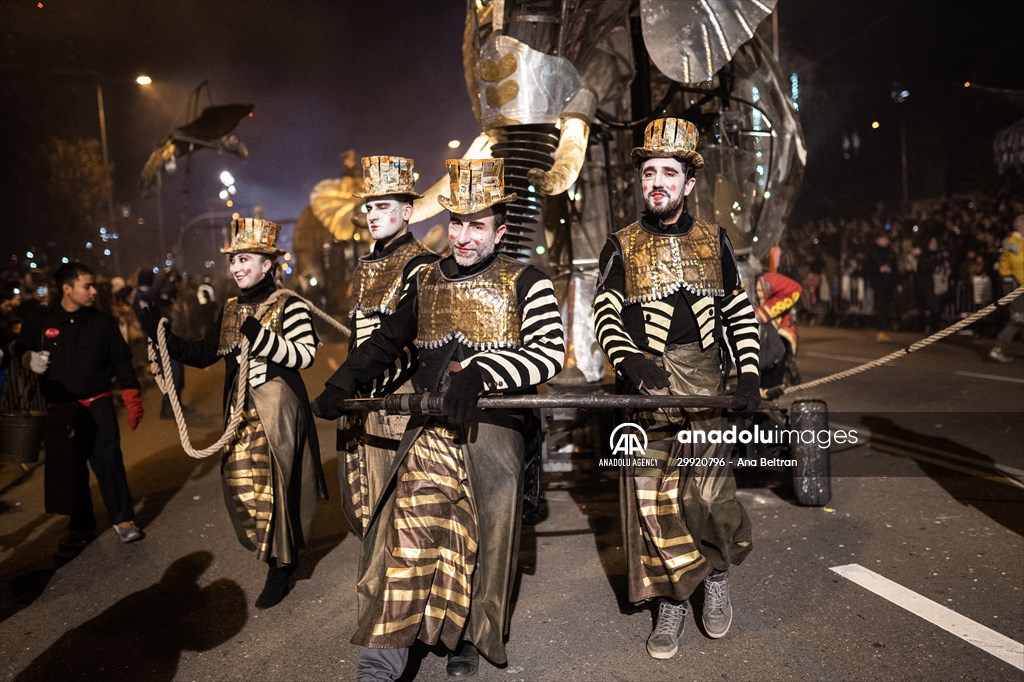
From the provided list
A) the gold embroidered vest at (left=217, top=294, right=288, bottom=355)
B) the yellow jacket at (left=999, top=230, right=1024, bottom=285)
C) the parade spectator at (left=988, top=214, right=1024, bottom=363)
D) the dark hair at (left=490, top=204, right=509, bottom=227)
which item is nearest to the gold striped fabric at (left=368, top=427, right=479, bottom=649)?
the dark hair at (left=490, top=204, right=509, bottom=227)

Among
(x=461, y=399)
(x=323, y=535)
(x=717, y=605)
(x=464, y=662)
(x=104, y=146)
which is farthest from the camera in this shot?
(x=104, y=146)

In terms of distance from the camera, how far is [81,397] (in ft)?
19.1

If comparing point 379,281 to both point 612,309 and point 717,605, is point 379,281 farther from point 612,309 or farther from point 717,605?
point 717,605

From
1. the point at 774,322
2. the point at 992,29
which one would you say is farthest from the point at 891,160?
the point at 774,322

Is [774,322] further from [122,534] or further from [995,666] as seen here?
[122,534]

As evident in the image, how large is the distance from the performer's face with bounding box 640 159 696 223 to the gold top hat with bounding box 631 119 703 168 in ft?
0.13

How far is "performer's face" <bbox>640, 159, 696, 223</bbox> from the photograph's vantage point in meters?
3.74

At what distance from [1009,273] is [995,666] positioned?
9367 millimetres

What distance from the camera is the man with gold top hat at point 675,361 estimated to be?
12.1ft

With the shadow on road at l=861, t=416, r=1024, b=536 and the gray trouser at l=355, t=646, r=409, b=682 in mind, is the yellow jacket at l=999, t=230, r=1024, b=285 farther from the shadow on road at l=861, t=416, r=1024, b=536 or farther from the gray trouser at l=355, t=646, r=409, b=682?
the gray trouser at l=355, t=646, r=409, b=682

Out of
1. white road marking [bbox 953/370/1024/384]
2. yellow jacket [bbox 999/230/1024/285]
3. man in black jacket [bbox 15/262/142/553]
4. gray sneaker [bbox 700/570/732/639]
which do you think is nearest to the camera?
gray sneaker [bbox 700/570/732/639]

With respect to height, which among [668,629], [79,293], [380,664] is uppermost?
[79,293]

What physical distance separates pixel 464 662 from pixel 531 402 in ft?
4.45

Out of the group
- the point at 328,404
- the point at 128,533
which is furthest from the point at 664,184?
the point at 128,533
